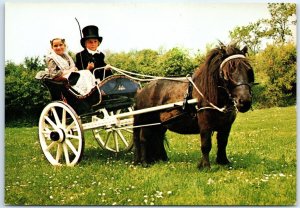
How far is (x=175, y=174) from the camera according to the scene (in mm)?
5141

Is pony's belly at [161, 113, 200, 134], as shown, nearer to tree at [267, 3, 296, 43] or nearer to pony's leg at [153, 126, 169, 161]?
pony's leg at [153, 126, 169, 161]

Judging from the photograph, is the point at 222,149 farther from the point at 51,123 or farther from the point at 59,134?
the point at 51,123

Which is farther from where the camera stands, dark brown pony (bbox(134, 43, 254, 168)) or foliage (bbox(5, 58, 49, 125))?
foliage (bbox(5, 58, 49, 125))

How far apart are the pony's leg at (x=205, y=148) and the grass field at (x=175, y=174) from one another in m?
0.08

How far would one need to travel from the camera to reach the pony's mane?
4.89 m

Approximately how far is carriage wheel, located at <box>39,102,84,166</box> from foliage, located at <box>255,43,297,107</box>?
1.96 m

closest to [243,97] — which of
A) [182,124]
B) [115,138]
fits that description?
[182,124]

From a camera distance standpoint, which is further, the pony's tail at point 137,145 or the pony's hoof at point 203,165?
the pony's tail at point 137,145

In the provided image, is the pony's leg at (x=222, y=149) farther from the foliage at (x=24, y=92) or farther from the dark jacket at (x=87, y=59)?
the foliage at (x=24, y=92)

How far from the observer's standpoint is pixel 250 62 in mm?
5051

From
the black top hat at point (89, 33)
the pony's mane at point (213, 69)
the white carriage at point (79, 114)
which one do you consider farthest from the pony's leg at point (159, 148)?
the black top hat at point (89, 33)

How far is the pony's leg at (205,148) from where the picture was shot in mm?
4988

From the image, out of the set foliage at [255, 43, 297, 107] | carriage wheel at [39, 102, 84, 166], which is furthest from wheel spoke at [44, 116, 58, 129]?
foliage at [255, 43, 297, 107]

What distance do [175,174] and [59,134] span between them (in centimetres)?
126
